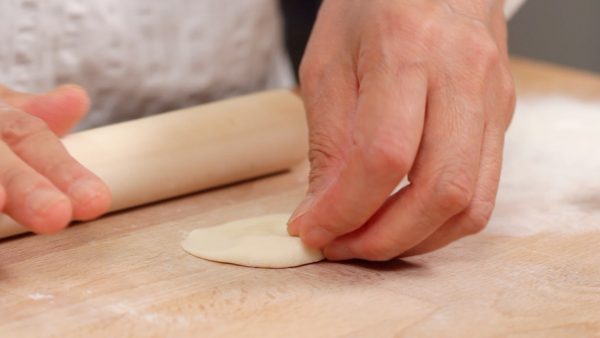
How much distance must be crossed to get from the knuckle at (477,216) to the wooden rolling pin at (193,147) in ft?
1.32

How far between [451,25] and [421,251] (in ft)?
0.80

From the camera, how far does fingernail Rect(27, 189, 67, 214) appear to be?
Result: 2.59ft

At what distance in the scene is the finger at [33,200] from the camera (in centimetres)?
79

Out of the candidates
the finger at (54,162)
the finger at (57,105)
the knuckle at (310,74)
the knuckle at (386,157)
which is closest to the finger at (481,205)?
the knuckle at (386,157)

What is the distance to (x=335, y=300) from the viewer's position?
0.85 metres

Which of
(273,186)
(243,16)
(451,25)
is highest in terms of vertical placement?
(451,25)

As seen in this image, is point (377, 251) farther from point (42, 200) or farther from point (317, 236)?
point (42, 200)

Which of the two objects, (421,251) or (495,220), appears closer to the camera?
(421,251)

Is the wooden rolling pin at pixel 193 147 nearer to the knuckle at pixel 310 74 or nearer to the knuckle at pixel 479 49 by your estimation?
the knuckle at pixel 310 74

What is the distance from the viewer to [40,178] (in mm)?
833

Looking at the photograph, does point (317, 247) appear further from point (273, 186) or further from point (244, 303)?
point (273, 186)

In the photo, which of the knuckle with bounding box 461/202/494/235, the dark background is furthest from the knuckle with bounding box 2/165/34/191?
the dark background

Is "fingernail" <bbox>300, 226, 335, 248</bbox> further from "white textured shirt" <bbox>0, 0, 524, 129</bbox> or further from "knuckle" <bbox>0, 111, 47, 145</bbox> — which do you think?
"white textured shirt" <bbox>0, 0, 524, 129</bbox>

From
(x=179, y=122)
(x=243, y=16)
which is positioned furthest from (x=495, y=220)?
(x=243, y=16)
